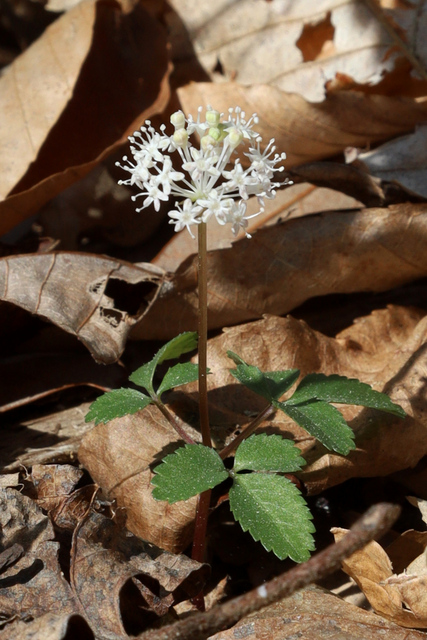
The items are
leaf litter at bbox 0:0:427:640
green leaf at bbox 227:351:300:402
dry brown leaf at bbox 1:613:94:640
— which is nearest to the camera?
dry brown leaf at bbox 1:613:94:640

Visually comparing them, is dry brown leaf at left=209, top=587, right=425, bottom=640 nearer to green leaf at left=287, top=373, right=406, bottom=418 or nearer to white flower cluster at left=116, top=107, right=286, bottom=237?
green leaf at left=287, top=373, right=406, bottom=418

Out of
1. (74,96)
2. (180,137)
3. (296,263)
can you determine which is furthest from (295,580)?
(74,96)

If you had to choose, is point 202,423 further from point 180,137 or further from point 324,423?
point 180,137

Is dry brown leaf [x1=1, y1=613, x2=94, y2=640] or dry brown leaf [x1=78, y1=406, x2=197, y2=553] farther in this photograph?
dry brown leaf [x1=78, y1=406, x2=197, y2=553]

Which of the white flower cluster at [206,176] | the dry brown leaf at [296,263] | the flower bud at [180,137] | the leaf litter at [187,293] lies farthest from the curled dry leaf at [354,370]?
the flower bud at [180,137]

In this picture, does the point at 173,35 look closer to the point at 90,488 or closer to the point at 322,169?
the point at 322,169

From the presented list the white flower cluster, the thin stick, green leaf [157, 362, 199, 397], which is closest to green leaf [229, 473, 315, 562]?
the thin stick

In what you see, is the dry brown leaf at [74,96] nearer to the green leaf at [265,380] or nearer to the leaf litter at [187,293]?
the leaf litter at [187,293]
